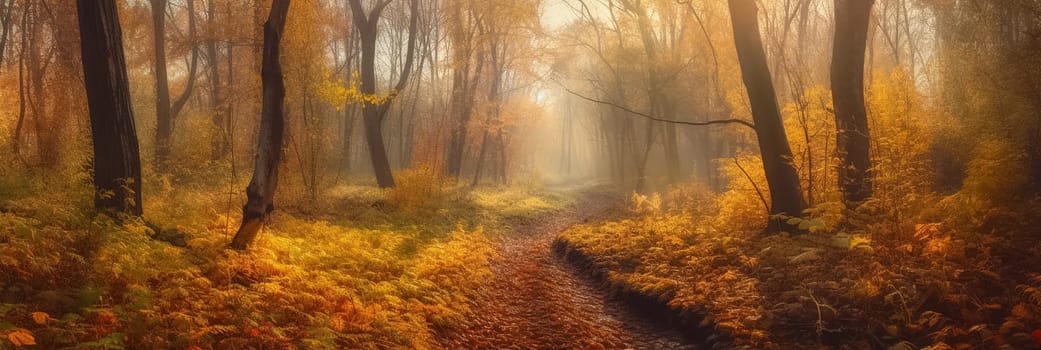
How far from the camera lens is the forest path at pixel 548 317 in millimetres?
6434

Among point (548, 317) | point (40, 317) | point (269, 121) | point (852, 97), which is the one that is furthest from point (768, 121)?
point (40, 317)

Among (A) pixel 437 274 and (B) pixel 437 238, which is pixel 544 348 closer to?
(A) pixel 437 274

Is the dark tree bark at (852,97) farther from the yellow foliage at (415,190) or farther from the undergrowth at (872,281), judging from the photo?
the yellow foliage at (415,190)

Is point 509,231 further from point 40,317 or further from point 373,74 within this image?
point 40,317

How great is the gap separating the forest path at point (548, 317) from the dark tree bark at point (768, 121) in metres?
3.83

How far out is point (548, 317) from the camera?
290 inches

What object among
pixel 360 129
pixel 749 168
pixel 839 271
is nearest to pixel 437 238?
pixel 749 168

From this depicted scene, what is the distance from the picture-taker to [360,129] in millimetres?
46156

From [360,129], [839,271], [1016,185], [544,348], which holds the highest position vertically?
[360,129]

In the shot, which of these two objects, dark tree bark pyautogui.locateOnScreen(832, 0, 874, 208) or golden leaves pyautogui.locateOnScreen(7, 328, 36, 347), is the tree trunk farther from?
dark tree bark pyautogui.locateOnScreen(832, 0, 874, 208)

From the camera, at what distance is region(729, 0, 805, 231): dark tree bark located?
913 centimetres

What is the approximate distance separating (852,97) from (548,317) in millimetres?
7350

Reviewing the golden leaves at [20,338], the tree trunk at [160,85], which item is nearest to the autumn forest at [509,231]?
the golden leaves at [20,338]

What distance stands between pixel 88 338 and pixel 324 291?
103 inches
